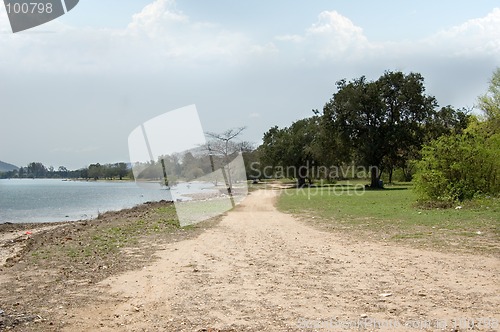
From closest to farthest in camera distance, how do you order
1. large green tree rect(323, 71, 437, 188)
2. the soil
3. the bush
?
1. the soil
2. the bush
3. large green tree rect(323, 71, 437, 188)

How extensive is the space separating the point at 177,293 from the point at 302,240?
5.52m

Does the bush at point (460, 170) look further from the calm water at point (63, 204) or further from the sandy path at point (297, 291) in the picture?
the calm water at point (63, 204)

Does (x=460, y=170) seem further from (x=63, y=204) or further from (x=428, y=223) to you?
(x=63, y=204)

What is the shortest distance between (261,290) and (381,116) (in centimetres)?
3632

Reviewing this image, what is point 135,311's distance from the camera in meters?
6.00

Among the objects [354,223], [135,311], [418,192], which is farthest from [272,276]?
[418,192]

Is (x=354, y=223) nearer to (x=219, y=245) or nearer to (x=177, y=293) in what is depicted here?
A: (x=219, y=245)

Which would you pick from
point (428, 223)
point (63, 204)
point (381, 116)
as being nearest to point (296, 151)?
point (381, 116)

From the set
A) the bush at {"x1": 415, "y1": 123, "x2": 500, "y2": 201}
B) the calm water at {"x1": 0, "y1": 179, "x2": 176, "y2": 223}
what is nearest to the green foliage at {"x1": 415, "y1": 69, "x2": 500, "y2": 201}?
the bush at {"x1": 415, "y1": 123, "x2": 500, "y2": 201}

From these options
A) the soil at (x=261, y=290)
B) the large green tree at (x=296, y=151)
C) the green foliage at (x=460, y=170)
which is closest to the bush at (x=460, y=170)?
the green foliage at (x=460, y=170)

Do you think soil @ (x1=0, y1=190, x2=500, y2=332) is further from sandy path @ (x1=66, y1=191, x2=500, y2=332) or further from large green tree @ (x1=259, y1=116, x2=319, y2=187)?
large green tree @ (x1=259, y1=116, x2=319, y2=187)

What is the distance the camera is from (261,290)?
6758 mm

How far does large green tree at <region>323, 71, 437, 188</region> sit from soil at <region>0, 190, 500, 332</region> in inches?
1229

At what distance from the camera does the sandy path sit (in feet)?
17.7
